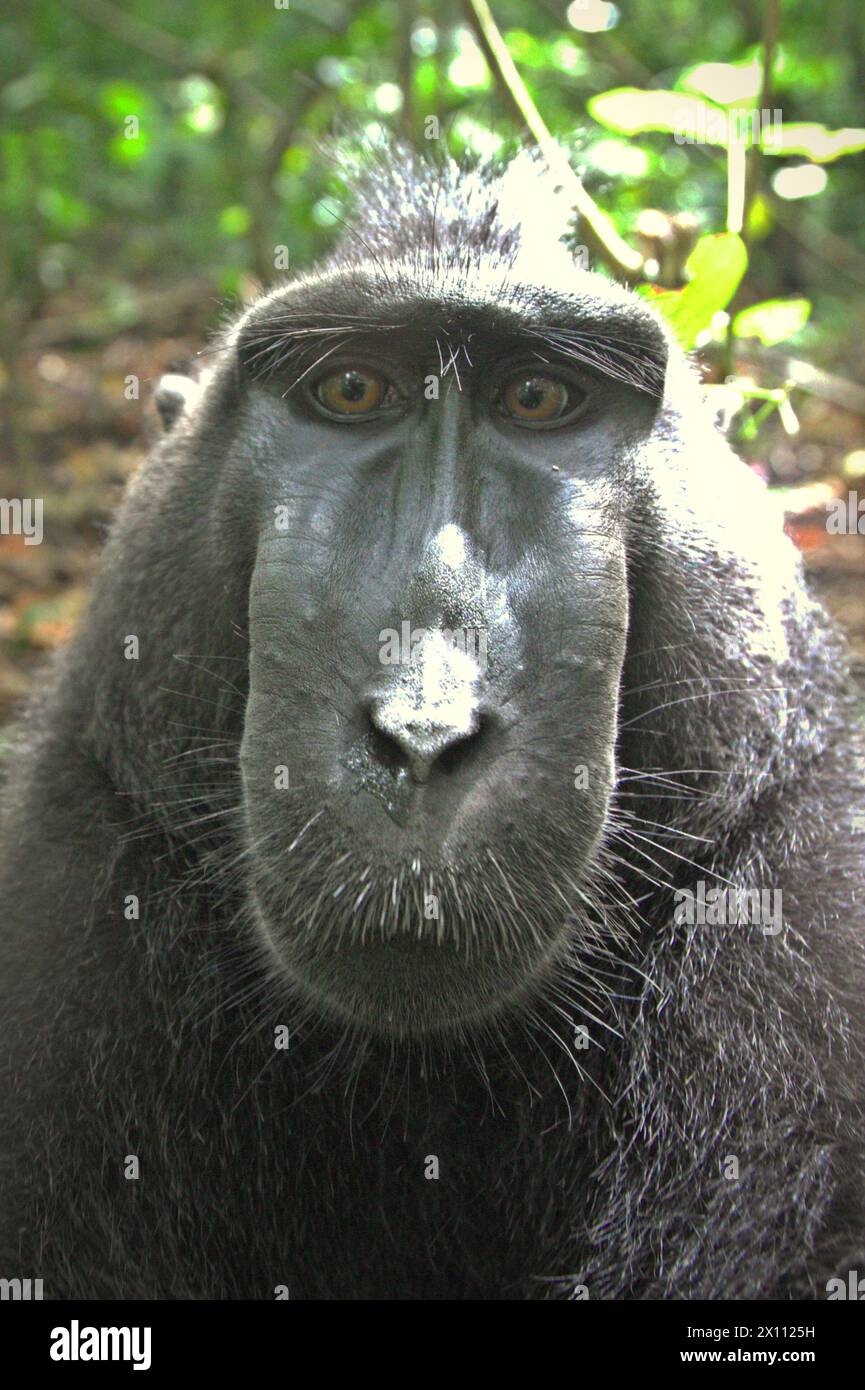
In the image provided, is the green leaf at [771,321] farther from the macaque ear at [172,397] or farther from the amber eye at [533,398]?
the macaque ear at [172,397]

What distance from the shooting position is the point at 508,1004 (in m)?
3.25

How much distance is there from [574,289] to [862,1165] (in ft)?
6.83

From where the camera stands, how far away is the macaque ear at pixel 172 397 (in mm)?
4422

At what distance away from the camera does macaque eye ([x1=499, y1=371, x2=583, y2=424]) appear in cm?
354

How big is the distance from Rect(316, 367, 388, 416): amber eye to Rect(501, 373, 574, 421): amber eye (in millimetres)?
284

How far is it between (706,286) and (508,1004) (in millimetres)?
2106

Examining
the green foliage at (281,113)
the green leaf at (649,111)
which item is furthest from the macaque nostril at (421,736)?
the green foliage at (281,113)

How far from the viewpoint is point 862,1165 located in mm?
3543

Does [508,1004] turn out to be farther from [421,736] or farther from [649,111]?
[649,111]

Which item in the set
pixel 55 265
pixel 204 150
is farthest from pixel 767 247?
pixel 55 265

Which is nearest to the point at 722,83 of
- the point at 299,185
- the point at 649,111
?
the point at 649,111

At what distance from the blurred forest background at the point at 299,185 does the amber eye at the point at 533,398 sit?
4.61ft

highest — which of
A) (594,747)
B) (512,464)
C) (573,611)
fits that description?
(512,464)

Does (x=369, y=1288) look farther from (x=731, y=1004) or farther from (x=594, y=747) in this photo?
(x=594, y=747)
